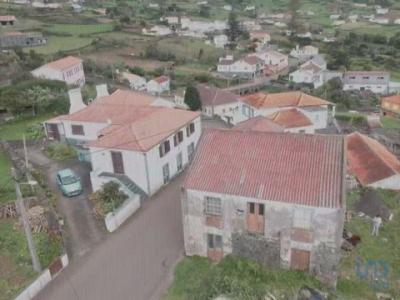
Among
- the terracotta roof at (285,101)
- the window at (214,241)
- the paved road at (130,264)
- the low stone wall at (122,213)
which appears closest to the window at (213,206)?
the window at (214,241)

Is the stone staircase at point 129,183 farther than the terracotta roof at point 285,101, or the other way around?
the terracotta roof at point 285,101

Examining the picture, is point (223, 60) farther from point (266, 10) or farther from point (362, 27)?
point (266, 10)

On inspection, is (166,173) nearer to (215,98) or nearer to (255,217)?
(255,217)

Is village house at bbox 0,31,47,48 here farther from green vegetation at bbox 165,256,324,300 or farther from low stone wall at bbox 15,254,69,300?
green vegetation at bbox 165,256,324,300

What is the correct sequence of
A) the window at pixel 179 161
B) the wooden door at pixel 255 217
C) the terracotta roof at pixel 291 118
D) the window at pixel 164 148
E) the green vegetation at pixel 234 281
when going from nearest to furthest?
the green vegetation at pixel 234 281 < the wooden door at pixel 255 217 < the window at pixel 164 148 < the window at pixel 179 161 < the terracotta roof at pixel 291 118

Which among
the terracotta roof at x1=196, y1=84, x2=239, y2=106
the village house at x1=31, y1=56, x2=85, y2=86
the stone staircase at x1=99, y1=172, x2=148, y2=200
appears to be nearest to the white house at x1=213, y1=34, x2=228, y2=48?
the village house at x1=31, y1=56, x2=85, y2=86

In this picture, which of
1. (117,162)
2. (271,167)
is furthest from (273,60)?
(271,167)

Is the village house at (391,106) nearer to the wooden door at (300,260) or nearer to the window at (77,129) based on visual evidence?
the window at (77,129)
